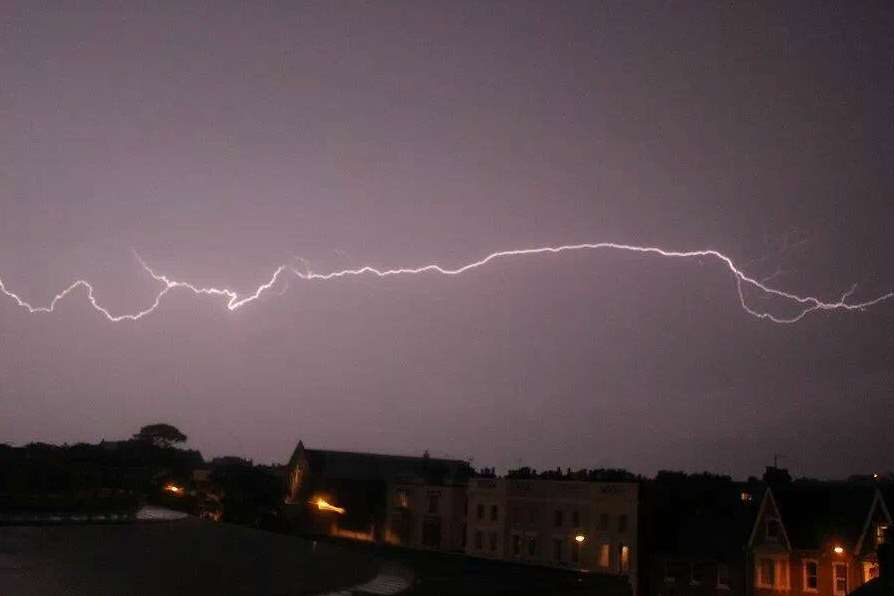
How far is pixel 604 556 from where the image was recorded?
5081 centimetres

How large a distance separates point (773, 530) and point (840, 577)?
4.11 meters

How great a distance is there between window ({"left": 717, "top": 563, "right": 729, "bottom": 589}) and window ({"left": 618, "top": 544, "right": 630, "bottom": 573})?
529cm

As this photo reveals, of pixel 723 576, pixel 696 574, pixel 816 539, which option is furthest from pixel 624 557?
pixel 816 539

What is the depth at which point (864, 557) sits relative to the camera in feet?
132

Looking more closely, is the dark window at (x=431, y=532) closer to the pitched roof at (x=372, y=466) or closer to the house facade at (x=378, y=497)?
the house facade at (x=378, y=497)

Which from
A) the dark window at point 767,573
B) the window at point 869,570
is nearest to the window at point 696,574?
the dark window at point 767,573

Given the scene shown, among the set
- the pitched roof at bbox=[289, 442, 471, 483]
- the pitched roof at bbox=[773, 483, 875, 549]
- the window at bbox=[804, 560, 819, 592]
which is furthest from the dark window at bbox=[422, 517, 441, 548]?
the window at bbox=[804, 560, 819, 592]

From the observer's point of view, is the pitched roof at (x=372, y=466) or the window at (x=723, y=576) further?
the pitched roof at (x=372, y=466)

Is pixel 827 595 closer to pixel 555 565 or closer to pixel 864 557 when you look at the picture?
pixel 864 557

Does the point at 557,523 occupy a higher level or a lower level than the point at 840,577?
higher

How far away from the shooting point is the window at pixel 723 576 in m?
45.7

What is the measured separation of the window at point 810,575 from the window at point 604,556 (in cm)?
1156

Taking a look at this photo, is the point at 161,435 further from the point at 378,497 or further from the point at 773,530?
the point at 773,530

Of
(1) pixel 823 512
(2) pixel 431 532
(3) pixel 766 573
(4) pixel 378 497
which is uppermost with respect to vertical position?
(1) pixel 823 512
